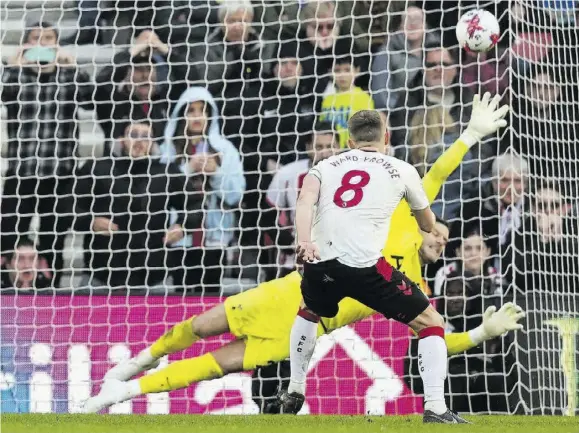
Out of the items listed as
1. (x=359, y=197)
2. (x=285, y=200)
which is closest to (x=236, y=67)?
(x=285, y=200)

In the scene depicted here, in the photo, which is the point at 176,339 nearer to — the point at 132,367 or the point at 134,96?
the point at 132,367

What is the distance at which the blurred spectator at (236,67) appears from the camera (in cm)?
995

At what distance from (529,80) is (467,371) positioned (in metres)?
2.25

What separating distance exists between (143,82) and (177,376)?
300 centimetres

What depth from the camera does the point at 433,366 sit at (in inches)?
245

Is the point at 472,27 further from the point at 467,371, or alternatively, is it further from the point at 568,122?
the point at 467,371

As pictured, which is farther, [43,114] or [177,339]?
Result: [43,114]

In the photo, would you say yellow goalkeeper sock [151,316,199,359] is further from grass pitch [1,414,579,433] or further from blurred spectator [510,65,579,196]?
blurred spectator [510,65,579,196]

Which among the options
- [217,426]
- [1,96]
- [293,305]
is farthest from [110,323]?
[217,426]

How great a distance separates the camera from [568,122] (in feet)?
29.9

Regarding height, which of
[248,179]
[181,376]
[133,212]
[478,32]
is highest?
[478,32]

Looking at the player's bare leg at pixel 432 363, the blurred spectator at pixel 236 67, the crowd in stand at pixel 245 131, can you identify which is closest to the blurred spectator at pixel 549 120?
the crowd in stand at pixel 245 131

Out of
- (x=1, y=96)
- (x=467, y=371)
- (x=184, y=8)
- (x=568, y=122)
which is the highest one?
(x=184, y=8)

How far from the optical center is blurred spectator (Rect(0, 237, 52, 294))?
971cm
